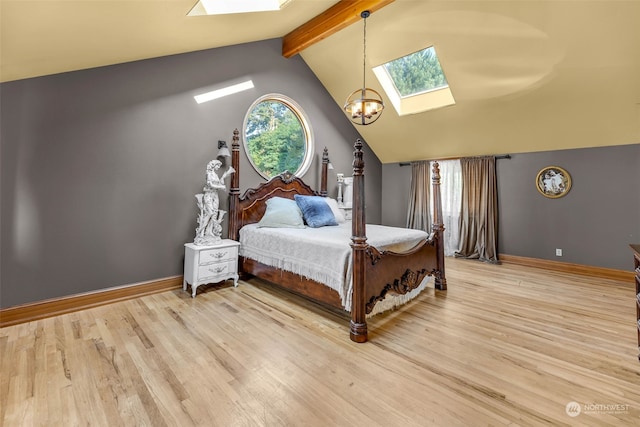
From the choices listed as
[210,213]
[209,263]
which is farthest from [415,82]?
[209,263]

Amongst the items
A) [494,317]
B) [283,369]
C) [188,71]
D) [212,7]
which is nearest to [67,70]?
[188,71]

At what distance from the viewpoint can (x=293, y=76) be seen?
4.60m

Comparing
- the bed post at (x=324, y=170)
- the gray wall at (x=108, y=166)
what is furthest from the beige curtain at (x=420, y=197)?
the gray wall at (x=108, y=166)

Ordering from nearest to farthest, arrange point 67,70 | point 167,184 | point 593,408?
point 593,408 < point 67,70 < point 167,184

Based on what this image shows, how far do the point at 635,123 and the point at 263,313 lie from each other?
5123 mm

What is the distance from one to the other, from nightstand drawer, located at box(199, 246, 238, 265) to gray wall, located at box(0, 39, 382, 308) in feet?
1.55

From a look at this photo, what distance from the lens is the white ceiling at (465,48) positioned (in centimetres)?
203

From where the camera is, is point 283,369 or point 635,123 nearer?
point 283,369

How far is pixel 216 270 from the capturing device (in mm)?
3160

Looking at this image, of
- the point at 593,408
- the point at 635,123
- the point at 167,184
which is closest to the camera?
the point at 593,408

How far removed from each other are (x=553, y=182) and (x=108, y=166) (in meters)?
6.08

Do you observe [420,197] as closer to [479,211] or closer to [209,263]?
[479,211]

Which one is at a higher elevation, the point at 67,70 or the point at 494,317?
the point at 67,70

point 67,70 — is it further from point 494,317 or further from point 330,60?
point 494,317
